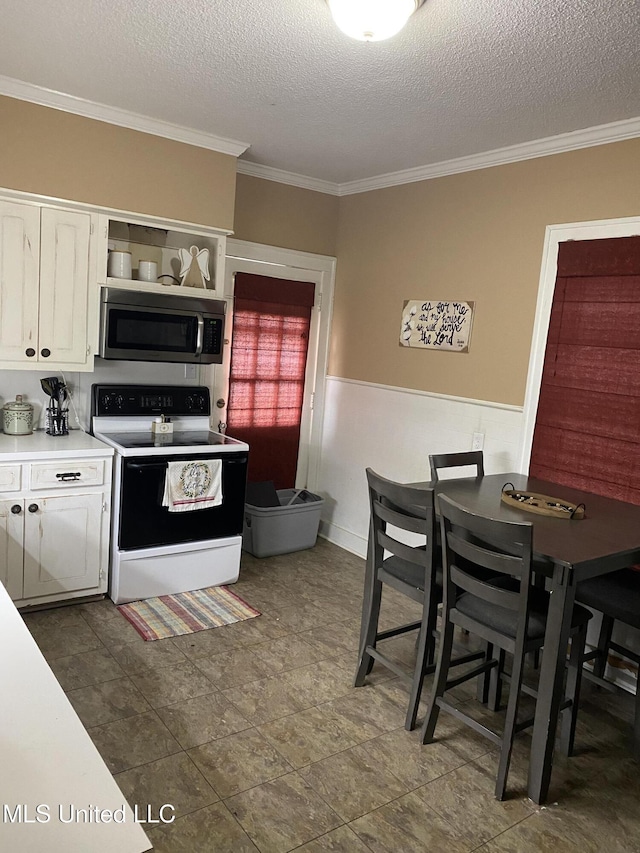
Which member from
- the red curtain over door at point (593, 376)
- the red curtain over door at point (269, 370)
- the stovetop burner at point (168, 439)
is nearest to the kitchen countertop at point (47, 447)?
the stovetop burner at point (168, 439)

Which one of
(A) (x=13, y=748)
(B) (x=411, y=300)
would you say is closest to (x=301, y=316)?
(B) (x=411, y=300)

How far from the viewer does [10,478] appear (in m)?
3.06

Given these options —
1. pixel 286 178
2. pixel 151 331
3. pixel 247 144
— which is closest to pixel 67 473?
pixel 151 331

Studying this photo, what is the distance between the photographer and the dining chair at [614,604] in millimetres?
2432

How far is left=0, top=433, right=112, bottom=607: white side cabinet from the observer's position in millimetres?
3102

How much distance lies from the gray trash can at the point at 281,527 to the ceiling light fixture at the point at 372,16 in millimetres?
2894

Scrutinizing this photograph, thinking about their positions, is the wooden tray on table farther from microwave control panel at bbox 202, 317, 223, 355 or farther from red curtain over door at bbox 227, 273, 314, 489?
red curtain over door at bbox 227, 273, 314, 489

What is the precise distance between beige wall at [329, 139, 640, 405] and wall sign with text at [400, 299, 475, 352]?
0.16 feet

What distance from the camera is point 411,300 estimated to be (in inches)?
164

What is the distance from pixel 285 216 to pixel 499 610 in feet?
10.5

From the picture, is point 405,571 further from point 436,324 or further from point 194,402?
point 194,402

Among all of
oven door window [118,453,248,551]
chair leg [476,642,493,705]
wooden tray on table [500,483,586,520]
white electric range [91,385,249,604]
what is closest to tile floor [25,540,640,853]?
chair leg [476,642,493,705]

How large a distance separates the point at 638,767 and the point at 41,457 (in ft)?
9.60

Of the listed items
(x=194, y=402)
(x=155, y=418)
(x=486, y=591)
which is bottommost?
(x=486, y=591)
